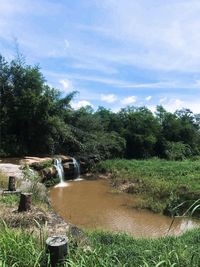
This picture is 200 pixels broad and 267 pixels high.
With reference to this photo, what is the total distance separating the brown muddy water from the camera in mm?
9656

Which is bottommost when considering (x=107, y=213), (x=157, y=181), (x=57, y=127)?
(x=107, y=213)

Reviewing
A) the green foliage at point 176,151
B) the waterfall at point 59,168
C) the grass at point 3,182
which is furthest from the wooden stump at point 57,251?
the green foliage at point 176,151

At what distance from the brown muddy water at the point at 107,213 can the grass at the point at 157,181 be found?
1.90 ft

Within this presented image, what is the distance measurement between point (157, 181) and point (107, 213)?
14.8ft

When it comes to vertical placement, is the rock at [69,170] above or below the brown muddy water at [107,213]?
above

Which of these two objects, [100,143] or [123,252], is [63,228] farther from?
[100,143]

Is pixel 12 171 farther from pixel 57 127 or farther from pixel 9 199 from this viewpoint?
pixel 57 127

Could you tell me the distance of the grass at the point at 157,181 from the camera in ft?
40.5

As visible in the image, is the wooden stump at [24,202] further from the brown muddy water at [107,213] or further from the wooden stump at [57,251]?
the wooden stump at [57,251]

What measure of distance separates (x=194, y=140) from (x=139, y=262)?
23997 millimetres

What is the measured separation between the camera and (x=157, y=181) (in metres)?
15.3

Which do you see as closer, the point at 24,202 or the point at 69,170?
the point at 24,202

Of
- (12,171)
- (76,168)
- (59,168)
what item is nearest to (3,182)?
(12,171)

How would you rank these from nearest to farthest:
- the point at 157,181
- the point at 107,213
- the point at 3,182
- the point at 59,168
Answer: the point at 3,182
the point at 107,213
the point at 157,181
the point at 59,168
